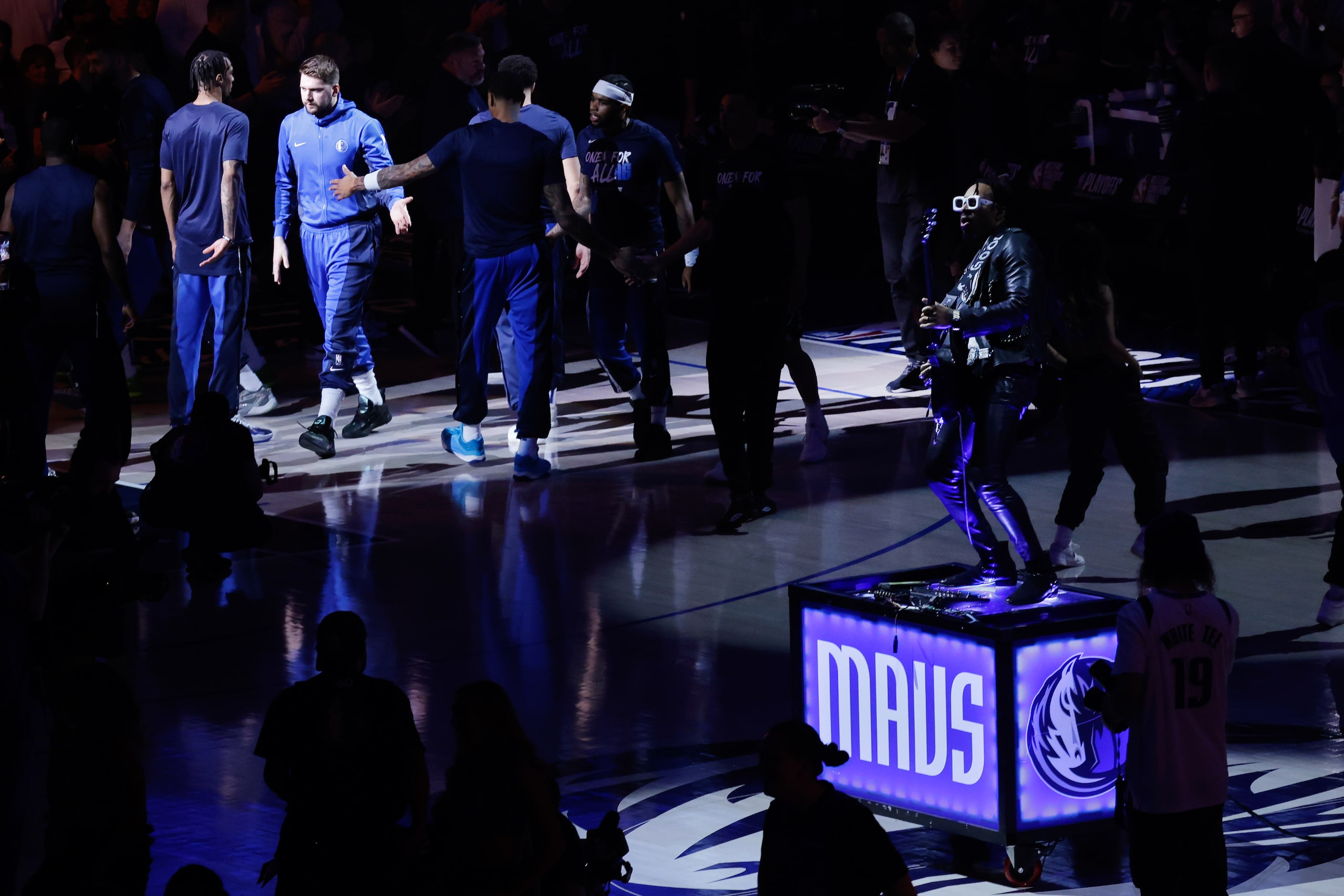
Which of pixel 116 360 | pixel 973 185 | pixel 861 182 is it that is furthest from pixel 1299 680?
pixel 861 182

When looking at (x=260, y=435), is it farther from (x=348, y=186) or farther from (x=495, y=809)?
(x=495, y=809)

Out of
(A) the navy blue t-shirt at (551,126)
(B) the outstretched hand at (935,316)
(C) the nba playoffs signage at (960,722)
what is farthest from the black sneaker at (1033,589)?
(A) the navy blue t-shirt at (551,126)

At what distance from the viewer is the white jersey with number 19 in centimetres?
523

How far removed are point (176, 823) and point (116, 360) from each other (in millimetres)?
4925

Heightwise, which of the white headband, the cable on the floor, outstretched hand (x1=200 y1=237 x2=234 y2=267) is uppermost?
the white headband

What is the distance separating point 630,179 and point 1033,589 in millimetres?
5717

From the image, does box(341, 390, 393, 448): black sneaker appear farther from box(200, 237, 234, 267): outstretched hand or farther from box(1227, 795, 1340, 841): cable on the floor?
box(1227, 795, 1340, 841): cable on the floor

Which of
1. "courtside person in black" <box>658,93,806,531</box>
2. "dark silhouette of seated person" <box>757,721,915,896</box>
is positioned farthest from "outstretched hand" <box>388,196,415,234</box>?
"dark silhouette of seated person" <box>757,721,915,896</box>

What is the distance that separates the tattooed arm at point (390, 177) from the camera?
11.9m

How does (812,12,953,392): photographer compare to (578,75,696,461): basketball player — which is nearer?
(578,75,696,461): basketball player

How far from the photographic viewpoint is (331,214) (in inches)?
496

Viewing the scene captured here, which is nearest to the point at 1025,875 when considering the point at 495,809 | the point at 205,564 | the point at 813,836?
the point at 813,836

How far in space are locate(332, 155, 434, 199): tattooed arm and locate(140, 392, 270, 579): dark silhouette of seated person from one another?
2753 millimetres

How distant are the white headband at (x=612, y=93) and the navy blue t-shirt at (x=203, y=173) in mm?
2126
